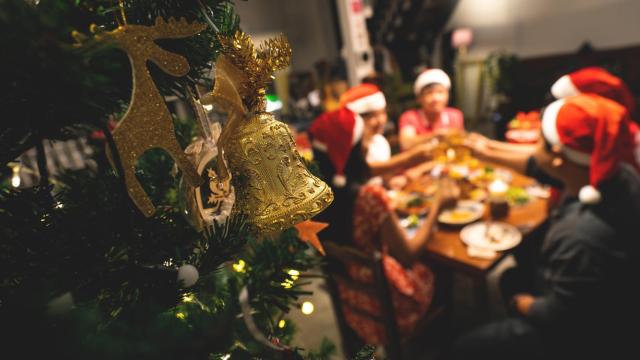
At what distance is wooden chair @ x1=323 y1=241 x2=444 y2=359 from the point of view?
70.2 inches

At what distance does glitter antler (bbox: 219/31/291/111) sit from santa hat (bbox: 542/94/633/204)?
165 cm

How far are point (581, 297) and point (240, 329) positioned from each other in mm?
1657

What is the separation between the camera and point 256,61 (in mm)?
598

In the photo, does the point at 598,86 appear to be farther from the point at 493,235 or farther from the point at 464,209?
the point at 464,209

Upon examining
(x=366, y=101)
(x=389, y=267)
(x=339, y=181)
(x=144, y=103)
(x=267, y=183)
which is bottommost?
(x=389, y=267)

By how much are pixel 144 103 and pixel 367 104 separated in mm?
2127

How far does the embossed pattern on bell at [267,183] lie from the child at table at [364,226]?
140 centimetres

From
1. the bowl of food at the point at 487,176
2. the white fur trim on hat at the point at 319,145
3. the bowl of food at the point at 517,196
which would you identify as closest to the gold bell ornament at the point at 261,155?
the white fur trim on hat at the point at 319,145

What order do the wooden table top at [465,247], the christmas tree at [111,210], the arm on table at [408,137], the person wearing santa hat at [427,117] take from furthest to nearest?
the arm on table at [408,137]
the person wearing santa hat at [427,117]
the wooden table top at [465,247]
the christmas tree at [111,210]

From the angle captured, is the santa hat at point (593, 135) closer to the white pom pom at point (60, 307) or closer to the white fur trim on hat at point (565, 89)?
the white fur trim on hat at point (565, 89)

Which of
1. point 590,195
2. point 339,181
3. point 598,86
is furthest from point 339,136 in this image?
point 598,86

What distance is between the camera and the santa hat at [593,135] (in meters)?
1.62

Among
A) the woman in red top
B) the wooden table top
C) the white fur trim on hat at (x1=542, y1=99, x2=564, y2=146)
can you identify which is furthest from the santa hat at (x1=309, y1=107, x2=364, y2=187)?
the white fur trim on hat at (x1=542, y1=99, x2=564, y2=146)

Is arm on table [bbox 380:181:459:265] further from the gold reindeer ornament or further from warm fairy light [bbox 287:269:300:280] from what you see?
the gold reindeer ornament
